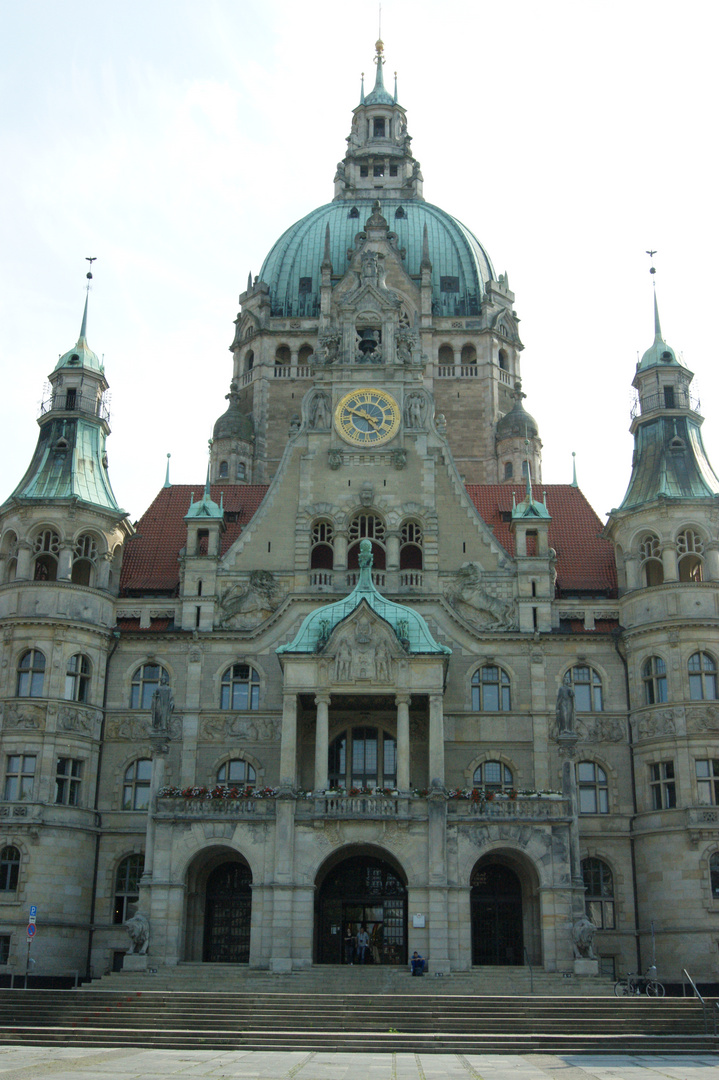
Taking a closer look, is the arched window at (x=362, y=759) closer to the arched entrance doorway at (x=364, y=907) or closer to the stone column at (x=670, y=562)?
the arched entrance doorway at (x=364, y=907)

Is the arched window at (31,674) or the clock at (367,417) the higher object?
the clock at (367,417)

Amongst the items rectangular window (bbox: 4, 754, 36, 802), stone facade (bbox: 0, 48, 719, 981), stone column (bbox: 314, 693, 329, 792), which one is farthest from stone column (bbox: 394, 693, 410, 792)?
rectangular window (bbox: 4, 754, 36, 802)

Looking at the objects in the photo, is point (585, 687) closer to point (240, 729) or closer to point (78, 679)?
point (240, 729)

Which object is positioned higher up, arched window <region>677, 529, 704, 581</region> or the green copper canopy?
arched window <region>677, 529, 704, 581</region>

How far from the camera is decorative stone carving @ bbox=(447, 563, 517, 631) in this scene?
48.2m

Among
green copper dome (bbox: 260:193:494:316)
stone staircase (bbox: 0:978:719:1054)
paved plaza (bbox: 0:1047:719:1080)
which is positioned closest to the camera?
paved plaza (bbox: 0:1047:719:1080)

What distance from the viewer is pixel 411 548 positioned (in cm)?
5012

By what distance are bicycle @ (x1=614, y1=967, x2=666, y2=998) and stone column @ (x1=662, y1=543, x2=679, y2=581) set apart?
571 inches

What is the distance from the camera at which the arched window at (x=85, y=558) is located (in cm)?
4906

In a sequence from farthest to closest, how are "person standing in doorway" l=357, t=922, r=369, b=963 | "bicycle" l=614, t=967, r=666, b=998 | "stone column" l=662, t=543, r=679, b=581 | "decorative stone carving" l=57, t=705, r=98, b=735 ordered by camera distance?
1. "stone column" l=662, t=543, r=679, b=581
2. "decorative stone carving" l=57, t=705, r=98, b=735
3. "person standing in doorway" l=357, t=922, r=369, b=963
4. "bicycle" l=614, t=967, r=666, b=998

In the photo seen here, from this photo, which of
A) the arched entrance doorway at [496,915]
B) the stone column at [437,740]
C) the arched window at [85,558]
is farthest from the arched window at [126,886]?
the arched entrance doorway at [496,915]

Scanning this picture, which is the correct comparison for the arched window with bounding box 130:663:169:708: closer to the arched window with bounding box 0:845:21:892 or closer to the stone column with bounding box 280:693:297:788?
the stone column with bounding box 280:693:297:788

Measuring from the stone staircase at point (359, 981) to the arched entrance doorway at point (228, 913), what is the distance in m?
4.59

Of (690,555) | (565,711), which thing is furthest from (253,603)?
(690,555)
